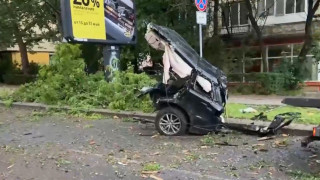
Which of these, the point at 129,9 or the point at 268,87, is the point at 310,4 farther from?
the point at 129,9

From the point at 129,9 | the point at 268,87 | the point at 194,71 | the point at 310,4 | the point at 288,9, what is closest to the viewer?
the point at 194,71

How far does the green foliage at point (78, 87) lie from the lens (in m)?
11.5

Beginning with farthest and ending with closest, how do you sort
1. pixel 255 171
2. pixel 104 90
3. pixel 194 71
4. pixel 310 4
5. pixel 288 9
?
pixel 288 9 < pixel 310 4 < pixel 104 90 < pixel 194 71 < pixel 255 171

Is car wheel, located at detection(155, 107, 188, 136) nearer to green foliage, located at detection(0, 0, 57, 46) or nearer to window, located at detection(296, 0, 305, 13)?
green foliage, located at detection(0, 0, 57, 46)

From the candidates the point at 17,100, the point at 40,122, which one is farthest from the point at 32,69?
the point at 40,122

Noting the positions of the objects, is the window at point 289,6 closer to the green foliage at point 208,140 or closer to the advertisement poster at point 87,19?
the advertisement poster at point 87,19

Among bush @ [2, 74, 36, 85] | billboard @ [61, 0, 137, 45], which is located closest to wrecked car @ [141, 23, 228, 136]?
billboard @ [61, 0, 137, 45]

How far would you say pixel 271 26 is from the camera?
1033 inches

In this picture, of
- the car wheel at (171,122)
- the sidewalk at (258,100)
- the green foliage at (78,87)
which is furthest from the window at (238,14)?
the car wheel at (171,122)

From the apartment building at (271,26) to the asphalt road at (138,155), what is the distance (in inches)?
621

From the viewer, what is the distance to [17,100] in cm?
1447

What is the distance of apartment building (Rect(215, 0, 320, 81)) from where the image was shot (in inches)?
941

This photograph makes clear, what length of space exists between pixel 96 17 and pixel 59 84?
2.50 metres

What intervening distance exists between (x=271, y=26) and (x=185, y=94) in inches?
784
